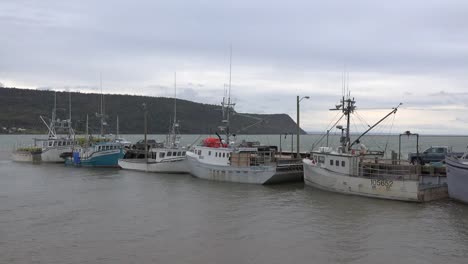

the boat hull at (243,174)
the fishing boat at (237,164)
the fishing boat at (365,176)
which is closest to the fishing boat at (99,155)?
the fishing boat at (237,164)

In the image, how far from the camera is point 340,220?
22641 mm

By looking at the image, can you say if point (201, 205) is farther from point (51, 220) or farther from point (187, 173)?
point (187, 173)

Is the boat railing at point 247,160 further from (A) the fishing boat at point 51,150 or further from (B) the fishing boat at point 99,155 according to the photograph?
(A) the fishing boat at point 51,150

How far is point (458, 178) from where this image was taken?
25922 millimetres

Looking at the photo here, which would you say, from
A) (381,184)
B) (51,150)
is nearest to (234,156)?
(381,184)

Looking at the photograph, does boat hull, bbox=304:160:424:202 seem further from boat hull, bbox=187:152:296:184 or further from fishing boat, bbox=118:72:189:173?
fishing boat, bbox=118:72:189:173

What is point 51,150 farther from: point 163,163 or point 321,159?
point 321,159

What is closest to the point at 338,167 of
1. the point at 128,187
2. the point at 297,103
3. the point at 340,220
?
the point at 340,220

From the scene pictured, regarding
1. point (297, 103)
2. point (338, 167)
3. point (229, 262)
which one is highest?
point (297, 103)

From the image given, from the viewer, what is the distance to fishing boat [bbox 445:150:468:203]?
25.3m

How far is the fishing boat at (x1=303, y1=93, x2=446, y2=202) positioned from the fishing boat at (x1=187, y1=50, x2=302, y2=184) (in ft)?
7.53

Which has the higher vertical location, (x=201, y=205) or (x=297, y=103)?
(x=297, y=103)

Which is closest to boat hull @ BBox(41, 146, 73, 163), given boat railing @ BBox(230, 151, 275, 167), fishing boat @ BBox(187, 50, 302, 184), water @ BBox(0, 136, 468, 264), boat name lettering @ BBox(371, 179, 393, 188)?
fishing boat @ BBox(187, 50, 302, 184)

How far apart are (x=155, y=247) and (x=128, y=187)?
18.5 m
